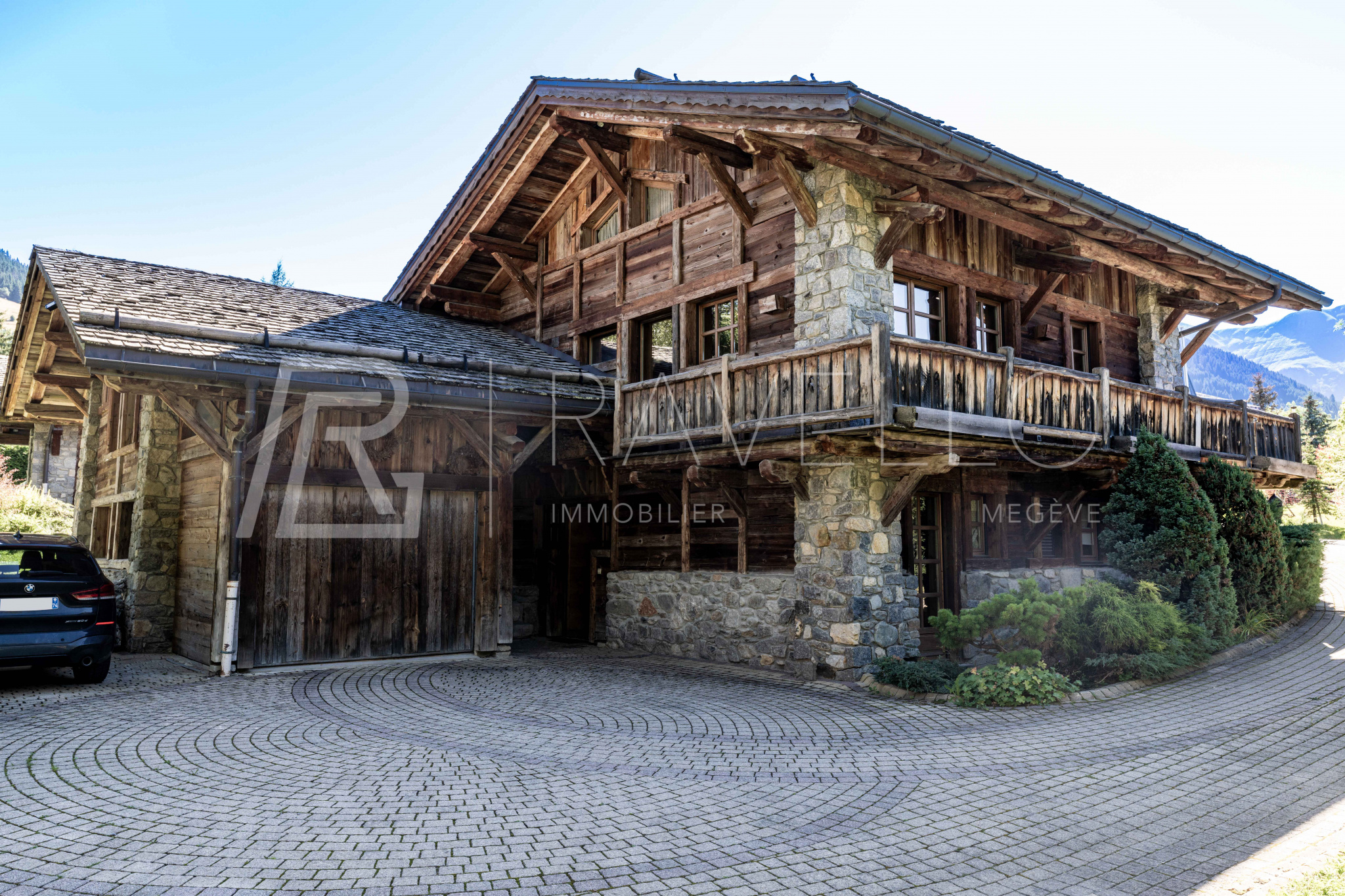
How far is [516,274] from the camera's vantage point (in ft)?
52.9

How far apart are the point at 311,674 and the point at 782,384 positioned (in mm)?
6646

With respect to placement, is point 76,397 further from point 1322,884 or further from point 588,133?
point 1322,884

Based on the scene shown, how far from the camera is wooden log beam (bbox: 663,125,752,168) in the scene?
11.2m

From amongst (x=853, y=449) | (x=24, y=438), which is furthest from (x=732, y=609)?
(x=24, y=438)

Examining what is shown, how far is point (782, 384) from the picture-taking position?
985cm

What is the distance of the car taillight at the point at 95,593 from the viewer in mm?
8516

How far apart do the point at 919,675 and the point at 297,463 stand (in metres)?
7.92

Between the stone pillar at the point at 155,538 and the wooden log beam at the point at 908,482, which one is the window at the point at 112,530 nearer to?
the stone pillar at the point at 155,538

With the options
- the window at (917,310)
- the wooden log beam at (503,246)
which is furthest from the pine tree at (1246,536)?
the wooden log beam at (503,246)

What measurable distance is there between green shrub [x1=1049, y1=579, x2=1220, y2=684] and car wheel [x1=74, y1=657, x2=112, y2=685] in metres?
10.5

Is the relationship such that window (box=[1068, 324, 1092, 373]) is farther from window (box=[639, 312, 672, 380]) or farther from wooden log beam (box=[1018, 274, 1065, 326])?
window (box=[639, 312, 672, 380])

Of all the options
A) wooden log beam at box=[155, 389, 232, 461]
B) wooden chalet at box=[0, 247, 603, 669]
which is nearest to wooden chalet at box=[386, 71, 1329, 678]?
wooden chalet at box=[0, 247, 603, 669]

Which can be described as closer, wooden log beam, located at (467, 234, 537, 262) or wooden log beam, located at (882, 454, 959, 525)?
wooden log beam, located at (882, 454, 959, 525)

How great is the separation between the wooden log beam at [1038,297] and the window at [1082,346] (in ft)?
4.90
